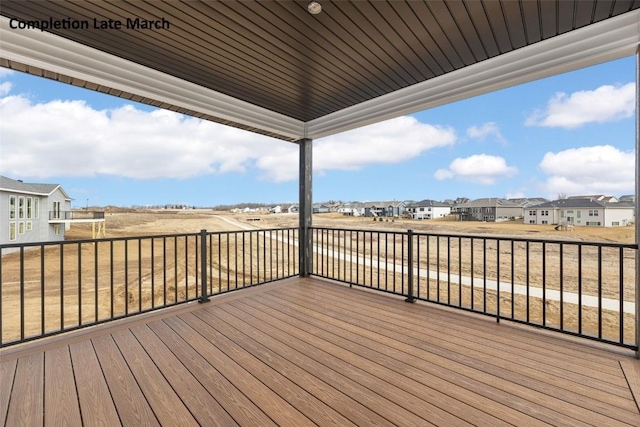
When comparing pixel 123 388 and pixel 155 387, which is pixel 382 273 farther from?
pixel 123 388

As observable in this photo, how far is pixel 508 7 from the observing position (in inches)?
73.0

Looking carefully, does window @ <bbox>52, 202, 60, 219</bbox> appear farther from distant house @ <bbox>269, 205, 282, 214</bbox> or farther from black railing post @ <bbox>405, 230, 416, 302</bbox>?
black railing post @ <bbox>405, 230, 416, 302</bbox>

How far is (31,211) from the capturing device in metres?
2.48

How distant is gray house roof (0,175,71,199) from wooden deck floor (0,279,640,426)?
4.49 feet

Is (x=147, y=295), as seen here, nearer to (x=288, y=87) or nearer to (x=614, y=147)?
(x=288, y=87)

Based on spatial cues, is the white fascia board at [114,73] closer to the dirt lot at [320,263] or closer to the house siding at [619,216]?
the dirt lot at [320,263]

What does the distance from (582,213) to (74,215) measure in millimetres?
5336

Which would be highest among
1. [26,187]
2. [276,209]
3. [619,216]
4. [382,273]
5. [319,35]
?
[319,35]

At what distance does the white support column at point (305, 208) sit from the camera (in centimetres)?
431

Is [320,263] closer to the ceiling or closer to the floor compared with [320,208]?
closer to the floor

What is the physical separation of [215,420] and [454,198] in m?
3.83

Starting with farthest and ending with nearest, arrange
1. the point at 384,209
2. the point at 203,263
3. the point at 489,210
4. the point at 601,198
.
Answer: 1. the point at 384,209
2. the point at 489,210
3. the point at 203,263
4. the point at 601,198

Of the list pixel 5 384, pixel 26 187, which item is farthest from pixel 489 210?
pixel 26 187

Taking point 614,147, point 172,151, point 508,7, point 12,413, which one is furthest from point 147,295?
point 614,147
